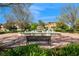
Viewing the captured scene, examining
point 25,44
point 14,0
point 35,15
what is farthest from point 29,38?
point 14,0

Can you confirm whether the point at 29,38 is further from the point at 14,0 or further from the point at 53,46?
the point at 14,0

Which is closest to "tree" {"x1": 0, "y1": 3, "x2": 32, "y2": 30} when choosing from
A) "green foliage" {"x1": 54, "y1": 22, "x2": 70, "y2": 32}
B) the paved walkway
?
the paved walkway

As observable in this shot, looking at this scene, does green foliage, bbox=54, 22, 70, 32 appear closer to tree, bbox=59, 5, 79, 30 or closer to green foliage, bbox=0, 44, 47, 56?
tree, bbox=59, 5, 79, 30

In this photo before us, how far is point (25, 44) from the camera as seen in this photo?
204cm

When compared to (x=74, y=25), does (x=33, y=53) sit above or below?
below

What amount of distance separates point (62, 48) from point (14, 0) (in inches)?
23.8

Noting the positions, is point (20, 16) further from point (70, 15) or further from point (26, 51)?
point (70, 15)

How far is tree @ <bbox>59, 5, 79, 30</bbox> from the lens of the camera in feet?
6.65

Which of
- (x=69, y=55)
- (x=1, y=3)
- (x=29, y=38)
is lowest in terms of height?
(x=69, y=55)

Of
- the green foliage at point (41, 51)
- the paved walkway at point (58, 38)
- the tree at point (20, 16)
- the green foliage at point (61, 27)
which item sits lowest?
the green foliage at point (41, 51)

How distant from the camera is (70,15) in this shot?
80.5 inches

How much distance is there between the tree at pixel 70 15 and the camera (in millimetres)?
2027

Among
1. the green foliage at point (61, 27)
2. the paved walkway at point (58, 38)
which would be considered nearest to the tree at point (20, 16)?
the paved walkway at point (58, 38)

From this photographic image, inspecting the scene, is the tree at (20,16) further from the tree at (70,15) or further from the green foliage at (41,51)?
the tree at (70,15)
